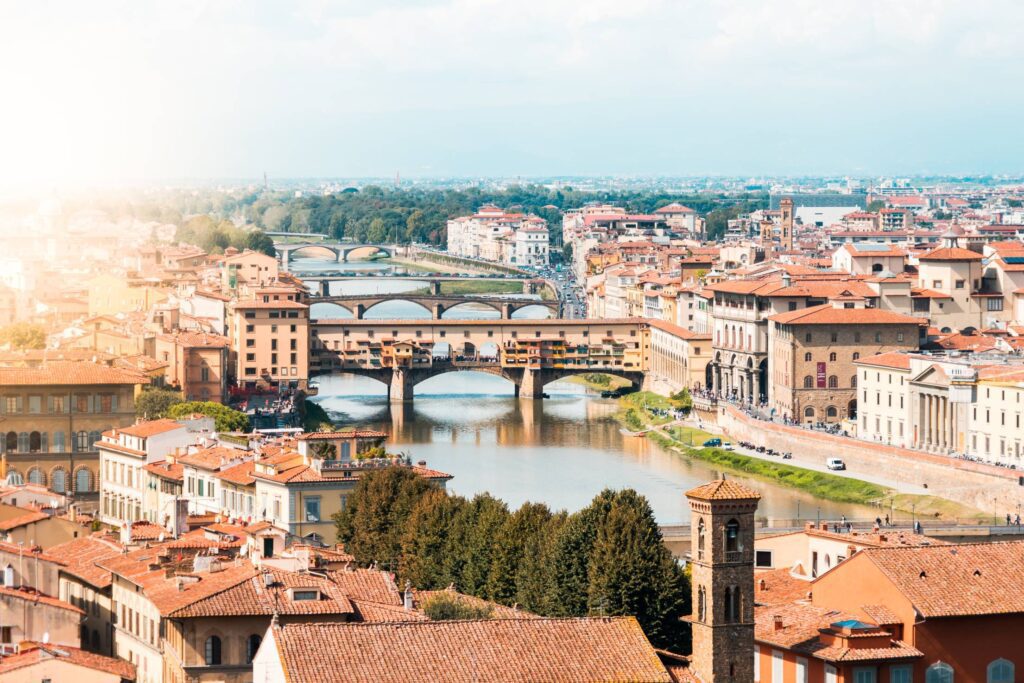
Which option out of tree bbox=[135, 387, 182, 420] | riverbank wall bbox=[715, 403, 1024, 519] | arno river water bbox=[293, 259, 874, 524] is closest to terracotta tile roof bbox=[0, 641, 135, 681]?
arno river water bbox=[293, 259, 874, 524]

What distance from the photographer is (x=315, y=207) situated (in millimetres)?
160750

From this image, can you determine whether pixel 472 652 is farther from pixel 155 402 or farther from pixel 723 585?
pixel 155 402

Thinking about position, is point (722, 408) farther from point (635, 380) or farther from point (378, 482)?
point (378, 482)

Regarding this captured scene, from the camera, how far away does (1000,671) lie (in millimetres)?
16547

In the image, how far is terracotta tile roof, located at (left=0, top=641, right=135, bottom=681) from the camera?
15.7m

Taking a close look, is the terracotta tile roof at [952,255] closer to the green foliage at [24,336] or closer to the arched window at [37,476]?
the green foliage at [24,336]

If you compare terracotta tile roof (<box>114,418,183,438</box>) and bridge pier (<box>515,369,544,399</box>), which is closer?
terracotta tile roof (<box>114,418,183,438</box>)

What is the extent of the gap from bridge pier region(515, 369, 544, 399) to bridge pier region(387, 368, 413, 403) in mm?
2420

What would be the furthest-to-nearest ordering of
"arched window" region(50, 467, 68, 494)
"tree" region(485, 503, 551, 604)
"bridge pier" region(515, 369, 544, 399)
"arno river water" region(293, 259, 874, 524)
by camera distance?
"bridge pier" region(515, 369, 544, 399) → "arno river water" region(293, 259, 874, 524) → "arched window" region(50, 467, 68, 494) → "tree" region(485, 503, 551, 604)

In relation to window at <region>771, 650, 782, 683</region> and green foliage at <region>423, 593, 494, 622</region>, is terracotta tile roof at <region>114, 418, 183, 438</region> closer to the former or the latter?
green foliage at <region>423, 593, 494, 622</region>

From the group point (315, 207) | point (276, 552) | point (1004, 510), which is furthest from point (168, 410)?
point (315, 207)

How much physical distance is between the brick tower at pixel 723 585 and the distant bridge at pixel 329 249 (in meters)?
94.4

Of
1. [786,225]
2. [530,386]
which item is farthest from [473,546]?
[786,225]

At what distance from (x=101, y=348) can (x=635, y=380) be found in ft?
51.4
